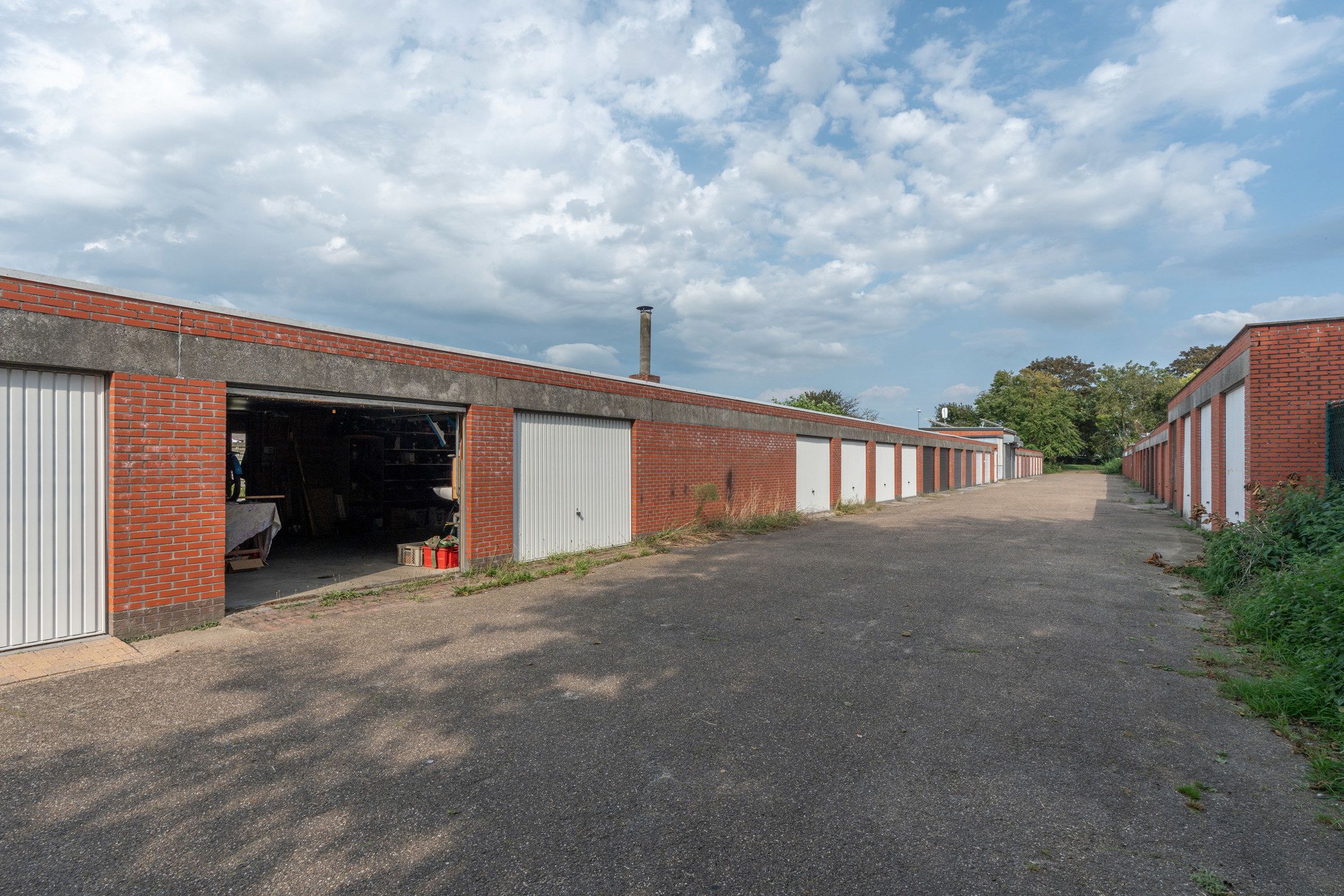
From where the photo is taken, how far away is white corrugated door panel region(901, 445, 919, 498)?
27922 mm

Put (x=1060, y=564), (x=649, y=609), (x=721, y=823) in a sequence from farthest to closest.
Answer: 1. (x=1060, y=564)
2. (x=649, y=609)
3. (x=721, y=823)

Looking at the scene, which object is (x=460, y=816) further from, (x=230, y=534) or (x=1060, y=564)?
(x=1060, y=564)

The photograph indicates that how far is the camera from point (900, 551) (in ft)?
39.7

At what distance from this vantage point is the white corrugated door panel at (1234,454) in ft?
36.9

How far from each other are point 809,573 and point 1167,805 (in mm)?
6600

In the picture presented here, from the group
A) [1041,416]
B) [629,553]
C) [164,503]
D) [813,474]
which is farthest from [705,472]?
[1041,416]

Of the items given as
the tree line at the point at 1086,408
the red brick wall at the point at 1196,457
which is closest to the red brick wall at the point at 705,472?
the red brick wall at the point at 1196,457

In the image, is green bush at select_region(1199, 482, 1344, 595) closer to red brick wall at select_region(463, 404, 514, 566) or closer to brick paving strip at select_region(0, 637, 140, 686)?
red brick wall at select_region(463, 404, 514, 566)

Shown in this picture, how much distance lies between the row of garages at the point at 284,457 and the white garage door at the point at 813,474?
381 millimetres

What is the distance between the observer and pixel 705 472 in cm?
1524

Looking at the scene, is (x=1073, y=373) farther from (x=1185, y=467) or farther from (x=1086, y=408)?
(x=1185, y=467)

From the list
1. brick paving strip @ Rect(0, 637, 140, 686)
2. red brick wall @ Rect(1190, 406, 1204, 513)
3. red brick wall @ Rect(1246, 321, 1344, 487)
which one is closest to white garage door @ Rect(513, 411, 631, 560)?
brick paving strip @ Rect(0, 637, 140, 686)

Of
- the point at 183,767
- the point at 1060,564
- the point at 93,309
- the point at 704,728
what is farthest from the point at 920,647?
the point at 93,309

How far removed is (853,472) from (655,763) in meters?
20.4
